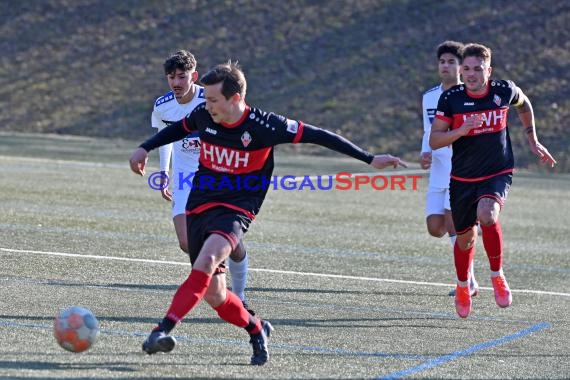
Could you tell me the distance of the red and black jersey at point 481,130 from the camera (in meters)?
7.66

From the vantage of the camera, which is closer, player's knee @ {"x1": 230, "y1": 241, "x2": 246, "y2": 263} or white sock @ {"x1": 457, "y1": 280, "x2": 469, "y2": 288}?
player's knee @ {"x1": 230, "y1": 241, "x2": 246, "y2": 263}

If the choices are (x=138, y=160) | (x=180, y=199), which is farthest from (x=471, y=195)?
(x=138, y=160)

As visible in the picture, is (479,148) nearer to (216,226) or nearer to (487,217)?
(487,217)

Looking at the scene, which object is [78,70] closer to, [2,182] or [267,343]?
[2,182]

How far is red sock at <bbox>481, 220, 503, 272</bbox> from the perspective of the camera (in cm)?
777

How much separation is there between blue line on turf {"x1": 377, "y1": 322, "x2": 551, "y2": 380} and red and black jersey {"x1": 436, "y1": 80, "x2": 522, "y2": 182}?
110 centimetres

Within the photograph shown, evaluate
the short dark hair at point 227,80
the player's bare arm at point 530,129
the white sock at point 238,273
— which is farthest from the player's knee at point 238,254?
the player's bare arm at point 530,129

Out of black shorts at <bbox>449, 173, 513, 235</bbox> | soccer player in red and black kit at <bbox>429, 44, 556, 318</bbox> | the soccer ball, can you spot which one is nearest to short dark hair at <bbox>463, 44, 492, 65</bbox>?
soccer player in red and black kit at <bbox>429, 44, 556, 318</bbox>

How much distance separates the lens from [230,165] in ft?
20.3

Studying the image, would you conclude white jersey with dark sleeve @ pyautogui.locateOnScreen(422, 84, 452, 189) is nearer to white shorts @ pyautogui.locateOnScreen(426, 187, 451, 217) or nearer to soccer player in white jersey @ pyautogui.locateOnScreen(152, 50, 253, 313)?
white shorts @ pyautogui.locateOnScreen(426, 187, 451, 217)

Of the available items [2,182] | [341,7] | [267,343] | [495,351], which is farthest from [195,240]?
[341,7]

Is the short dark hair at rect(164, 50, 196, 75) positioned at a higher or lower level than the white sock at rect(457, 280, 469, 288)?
higher

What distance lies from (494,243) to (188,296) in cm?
290

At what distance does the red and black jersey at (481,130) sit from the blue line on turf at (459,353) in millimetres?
1104
